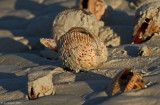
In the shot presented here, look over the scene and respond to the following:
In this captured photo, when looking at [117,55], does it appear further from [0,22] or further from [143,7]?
[0,22]

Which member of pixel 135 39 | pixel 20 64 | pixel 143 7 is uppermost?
pixel 143 7

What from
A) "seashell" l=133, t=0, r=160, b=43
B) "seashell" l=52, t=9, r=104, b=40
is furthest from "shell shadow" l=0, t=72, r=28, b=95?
"seashell" l=133, t=0, r=160, b=43

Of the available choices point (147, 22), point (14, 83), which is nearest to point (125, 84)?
point (14, 83)

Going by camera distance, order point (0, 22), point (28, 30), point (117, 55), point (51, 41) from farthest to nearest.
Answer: point (0, 22)
point (28, 30)
point (117, 55)
point (51, 41)

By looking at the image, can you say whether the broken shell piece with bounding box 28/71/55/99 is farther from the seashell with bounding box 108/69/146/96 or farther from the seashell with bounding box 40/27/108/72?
the seashell with bounding box 40/27/108/72

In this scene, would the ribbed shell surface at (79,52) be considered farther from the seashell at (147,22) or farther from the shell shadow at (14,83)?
the seashell at (147,22)

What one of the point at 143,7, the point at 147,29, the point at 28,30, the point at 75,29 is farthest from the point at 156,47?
the point at 28,30

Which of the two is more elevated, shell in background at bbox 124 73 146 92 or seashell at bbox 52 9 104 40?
seashell at bbox 52 9 104 40

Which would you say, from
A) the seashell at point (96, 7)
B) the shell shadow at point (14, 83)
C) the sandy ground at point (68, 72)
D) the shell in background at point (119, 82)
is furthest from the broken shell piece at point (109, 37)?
the shell in background at point (119, 82)
